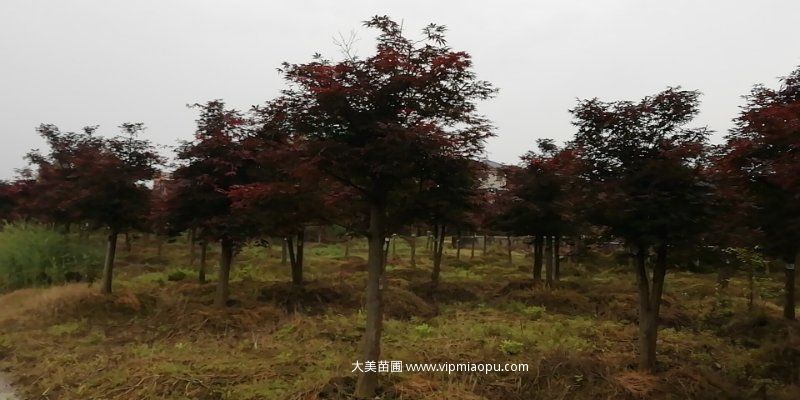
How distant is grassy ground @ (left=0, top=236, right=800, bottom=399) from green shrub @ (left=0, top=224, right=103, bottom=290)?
1825mm

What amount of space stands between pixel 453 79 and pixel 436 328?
4.62 m

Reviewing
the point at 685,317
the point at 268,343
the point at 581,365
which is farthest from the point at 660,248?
the point at 268,343

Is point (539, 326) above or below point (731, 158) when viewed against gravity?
below

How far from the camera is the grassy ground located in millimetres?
5422

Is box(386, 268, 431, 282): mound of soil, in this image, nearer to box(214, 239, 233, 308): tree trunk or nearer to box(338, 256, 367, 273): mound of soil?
box(338, 256, 367, 273): mound of soil

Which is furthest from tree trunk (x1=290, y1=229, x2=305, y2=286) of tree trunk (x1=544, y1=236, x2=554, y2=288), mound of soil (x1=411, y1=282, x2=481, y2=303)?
tree trunk (x1=544, y1=236, x2=554, y2=288)

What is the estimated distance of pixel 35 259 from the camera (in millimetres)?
13477

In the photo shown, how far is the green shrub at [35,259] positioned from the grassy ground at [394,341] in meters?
1.83

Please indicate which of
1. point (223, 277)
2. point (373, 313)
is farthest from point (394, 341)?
point (223, 277)

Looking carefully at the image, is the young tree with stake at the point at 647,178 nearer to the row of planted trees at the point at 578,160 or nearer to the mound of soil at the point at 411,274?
the row of planted trees at the point at 578,160

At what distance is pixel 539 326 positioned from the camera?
8.29m

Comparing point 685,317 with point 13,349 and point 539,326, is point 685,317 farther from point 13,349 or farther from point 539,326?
point 13,349

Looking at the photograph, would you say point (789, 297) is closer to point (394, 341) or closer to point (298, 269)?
point (394, 341)

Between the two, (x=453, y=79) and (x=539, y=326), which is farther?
(x=539, y=326)
